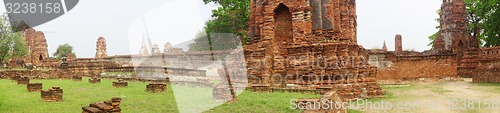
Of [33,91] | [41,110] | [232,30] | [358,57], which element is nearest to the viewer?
[41,110]

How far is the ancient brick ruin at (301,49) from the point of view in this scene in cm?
1212

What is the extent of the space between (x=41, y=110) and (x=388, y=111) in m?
7.55

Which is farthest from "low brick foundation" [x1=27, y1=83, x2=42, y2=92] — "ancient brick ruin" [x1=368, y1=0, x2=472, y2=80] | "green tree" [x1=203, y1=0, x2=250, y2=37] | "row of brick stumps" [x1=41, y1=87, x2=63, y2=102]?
"ancient brick ruin" [x1=368, y1=0, x2=472, y2=80]

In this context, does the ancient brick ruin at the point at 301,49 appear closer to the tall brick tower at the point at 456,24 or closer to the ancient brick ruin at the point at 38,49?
the tall brick tower at the point at 456,24

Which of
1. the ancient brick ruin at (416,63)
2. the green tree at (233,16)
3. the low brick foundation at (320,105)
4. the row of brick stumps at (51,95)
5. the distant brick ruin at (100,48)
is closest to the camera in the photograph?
the low brick foundation at (320,105)

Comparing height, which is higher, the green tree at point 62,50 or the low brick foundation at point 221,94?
the green tree at point 62,50

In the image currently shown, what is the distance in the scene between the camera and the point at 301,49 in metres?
12.7

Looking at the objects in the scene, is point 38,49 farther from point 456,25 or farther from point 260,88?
point 456,25

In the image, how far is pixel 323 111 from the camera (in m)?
6.80

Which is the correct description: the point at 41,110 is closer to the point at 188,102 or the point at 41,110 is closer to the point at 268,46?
the point at 188,102

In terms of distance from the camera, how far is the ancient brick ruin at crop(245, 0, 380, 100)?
1212 cm

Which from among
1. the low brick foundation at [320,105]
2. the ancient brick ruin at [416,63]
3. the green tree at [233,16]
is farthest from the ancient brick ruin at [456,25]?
the low brick foundation at [320,105]

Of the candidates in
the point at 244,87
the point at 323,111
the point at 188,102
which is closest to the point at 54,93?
the point at 188,102

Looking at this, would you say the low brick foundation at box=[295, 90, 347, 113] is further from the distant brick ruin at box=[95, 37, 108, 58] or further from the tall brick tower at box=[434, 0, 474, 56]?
the distant brick ruin at box=[95, 37, 108, 58]
